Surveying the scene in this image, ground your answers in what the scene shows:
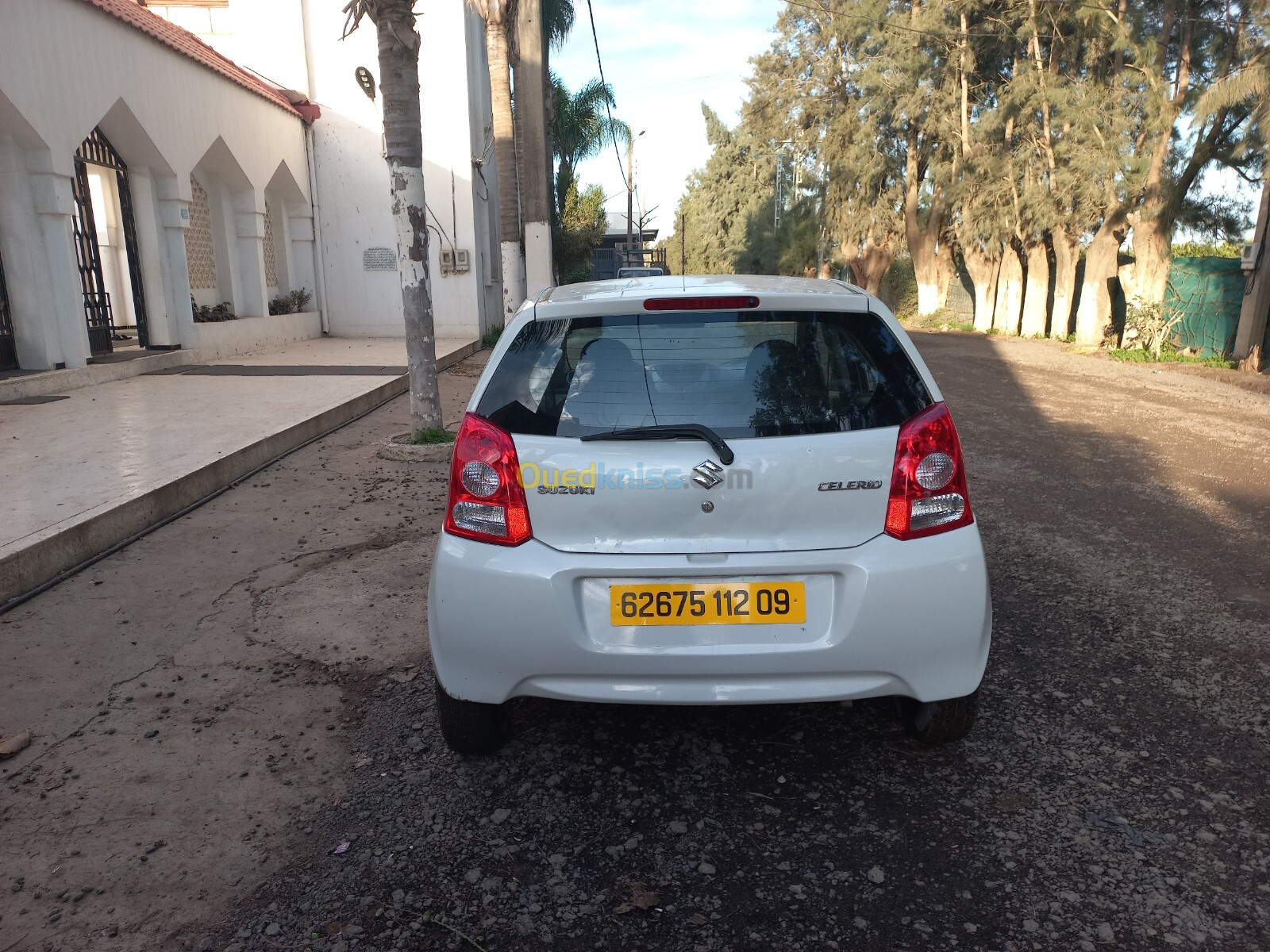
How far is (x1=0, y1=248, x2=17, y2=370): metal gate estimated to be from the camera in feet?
36.4

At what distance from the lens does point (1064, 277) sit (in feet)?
68.8

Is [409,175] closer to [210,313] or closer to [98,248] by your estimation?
[98,248]

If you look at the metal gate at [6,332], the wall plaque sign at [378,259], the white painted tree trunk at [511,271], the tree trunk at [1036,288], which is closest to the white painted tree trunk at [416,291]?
the white painted tree trunk at [511,271]

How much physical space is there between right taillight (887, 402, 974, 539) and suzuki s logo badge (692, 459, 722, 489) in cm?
51

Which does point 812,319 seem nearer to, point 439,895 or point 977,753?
point 977,753

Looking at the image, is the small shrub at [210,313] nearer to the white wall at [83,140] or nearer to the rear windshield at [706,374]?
the white wall at [83,140]

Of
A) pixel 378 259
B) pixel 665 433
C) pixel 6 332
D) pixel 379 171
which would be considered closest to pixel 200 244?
pixel 378 259

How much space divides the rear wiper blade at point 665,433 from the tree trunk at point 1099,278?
1893 cm

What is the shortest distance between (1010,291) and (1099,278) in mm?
5533

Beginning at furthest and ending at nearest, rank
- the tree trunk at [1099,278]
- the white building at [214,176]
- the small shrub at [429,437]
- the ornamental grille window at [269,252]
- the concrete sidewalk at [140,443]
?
1. the ornamental grille window at [269,252]
2. the tree trunk at [1099,278]
3. the white building at [214,176]
4. the small shrub at [429,437]
5. the concrete sidewalk at [140,443]

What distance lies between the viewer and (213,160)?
657 inches

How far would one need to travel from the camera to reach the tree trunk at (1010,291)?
24.1 metres

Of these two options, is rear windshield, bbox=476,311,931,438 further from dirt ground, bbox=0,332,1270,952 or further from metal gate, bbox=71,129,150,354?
metal gate, bbox=71,129,150,354

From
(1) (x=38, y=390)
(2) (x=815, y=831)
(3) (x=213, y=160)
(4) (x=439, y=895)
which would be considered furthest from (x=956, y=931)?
(3) (x=213, y=160)
